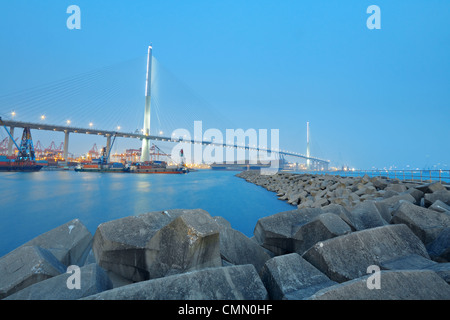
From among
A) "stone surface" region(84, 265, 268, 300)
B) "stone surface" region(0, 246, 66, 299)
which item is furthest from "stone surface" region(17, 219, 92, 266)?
"stone surface" region(84, 265, 268, 300)

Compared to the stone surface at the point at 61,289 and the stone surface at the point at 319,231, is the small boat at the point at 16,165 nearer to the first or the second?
the stone surface at the point at 61,289

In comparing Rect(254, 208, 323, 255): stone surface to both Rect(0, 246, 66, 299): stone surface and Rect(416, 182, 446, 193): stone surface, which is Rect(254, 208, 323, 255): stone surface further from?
Rect(416, 182, 446, 193): stone surface

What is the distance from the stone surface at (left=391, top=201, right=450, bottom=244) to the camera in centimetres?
225

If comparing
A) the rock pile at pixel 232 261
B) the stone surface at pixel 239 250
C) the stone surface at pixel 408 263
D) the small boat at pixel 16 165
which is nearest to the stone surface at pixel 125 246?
the rock pile at pixel 232 261

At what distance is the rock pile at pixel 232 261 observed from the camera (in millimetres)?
1225

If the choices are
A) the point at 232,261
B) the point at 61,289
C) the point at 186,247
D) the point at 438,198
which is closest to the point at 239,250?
the point at 232,261

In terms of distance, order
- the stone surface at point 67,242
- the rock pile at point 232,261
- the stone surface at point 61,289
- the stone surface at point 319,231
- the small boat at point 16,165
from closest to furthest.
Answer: the rock pile at point 232,261 → the stone surface at point 61,289 → the stone surface at point 319,231 → the stone surface at point 67,242 → the small boat at point 16,165

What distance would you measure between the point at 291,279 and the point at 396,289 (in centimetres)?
59

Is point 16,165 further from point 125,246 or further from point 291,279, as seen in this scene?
point 291,279

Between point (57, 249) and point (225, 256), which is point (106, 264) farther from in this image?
point (225, 256)

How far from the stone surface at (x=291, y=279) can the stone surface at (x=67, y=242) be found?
6.85 feet

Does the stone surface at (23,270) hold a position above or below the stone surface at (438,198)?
below

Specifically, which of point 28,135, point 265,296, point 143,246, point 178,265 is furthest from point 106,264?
point 28,135

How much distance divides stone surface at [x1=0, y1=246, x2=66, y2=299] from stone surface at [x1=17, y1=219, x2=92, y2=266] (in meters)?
0.52
